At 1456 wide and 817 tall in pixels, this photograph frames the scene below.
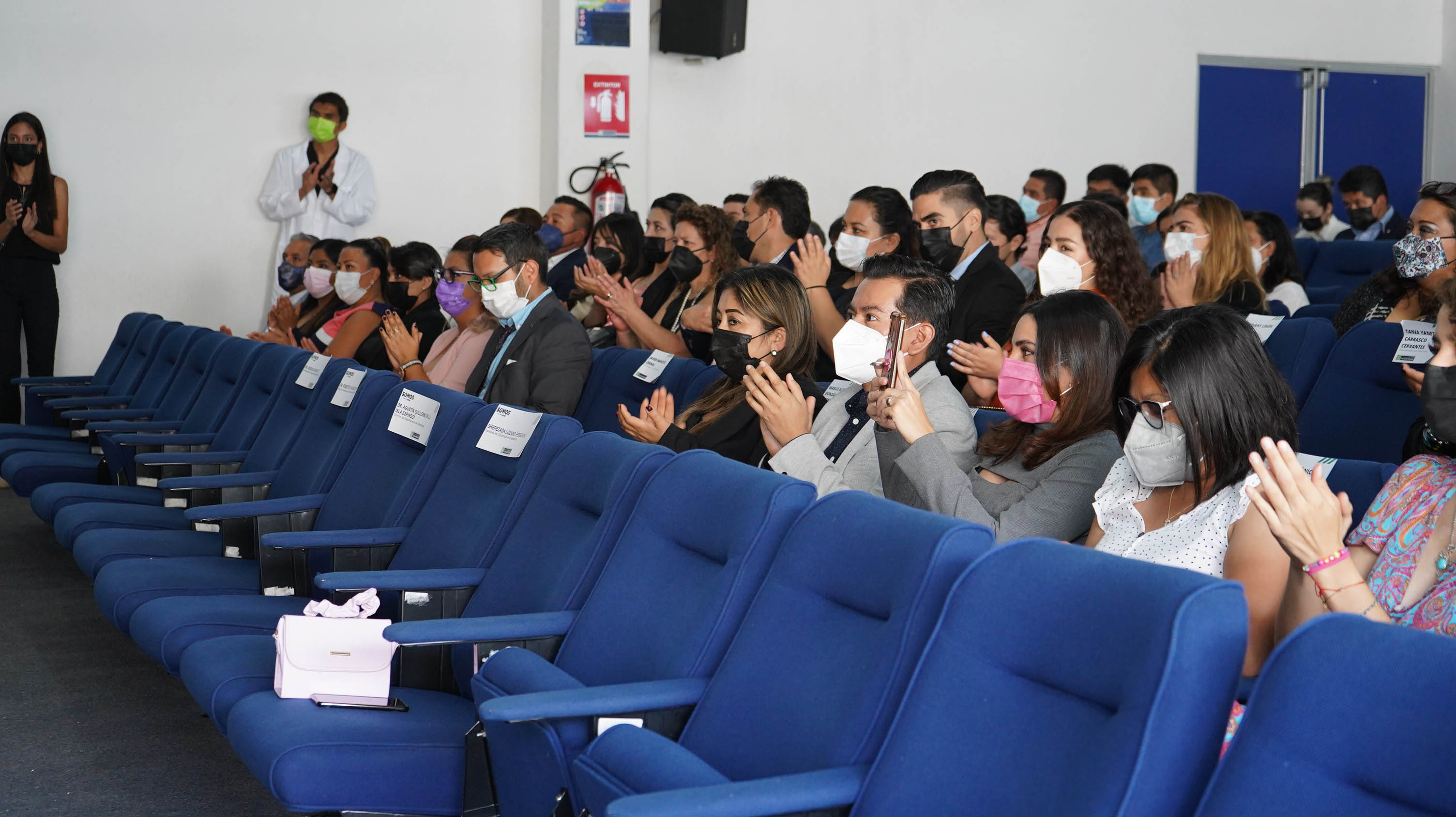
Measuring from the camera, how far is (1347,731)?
1.12 metres

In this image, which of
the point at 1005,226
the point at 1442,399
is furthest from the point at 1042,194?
the point at 1442,399

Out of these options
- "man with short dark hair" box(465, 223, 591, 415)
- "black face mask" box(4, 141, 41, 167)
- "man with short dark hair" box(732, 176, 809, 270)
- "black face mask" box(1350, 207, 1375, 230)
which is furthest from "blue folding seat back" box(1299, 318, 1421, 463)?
"black face mask" box(4, 141, 41, 167)

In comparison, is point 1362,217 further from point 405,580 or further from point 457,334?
point 405,580

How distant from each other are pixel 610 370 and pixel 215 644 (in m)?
1.93

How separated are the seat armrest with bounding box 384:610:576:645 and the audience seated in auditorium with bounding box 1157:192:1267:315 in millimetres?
3001

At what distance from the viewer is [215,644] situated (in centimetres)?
263

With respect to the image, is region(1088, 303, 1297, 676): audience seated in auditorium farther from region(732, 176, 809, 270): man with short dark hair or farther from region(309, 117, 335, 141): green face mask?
region(309, 117, 335, 141): green face mask

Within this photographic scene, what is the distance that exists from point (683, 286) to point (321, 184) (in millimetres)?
3522

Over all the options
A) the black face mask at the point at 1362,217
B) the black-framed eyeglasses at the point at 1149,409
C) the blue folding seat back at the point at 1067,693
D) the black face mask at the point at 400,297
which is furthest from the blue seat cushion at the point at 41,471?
the black face mask at the point at 1362,217

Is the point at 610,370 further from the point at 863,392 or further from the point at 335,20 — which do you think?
the point at 335,20

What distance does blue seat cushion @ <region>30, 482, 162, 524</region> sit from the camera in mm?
4281

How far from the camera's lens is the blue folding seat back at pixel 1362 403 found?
10.7 ft

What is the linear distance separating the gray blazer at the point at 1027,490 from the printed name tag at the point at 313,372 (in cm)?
248

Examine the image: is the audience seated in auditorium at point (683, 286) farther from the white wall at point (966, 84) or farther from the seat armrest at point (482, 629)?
the white wall at point (966, 84)
